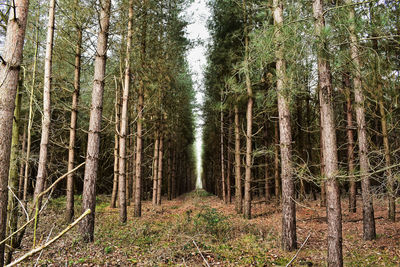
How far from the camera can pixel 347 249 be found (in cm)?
678

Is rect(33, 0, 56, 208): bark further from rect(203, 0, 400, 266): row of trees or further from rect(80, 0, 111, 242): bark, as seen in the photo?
rect(203, 0, 400, 266): row of trees

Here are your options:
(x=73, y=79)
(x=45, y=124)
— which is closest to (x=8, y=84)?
(x=45, y=124)

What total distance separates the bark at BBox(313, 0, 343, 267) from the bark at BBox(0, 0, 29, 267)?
5.09 metres

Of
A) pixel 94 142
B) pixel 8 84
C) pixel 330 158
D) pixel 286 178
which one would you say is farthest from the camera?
pixel 286 178

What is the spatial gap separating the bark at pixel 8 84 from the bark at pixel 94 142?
3440mm

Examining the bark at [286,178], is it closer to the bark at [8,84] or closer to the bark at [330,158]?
the bark at [330,158]

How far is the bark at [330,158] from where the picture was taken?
4.53 m

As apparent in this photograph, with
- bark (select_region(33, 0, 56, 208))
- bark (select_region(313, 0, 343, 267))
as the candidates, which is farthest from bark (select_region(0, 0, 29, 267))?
bark (select_region(313, 0, 343, 267))

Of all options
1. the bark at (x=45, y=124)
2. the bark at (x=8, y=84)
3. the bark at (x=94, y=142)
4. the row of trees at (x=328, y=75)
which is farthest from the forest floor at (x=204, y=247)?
the bark at (x=8, y=84)

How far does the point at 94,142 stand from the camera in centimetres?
678

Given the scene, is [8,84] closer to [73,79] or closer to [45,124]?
[45,124]

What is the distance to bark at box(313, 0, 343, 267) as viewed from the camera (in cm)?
453

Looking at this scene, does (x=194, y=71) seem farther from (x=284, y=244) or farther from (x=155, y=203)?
(x=284, y=244)

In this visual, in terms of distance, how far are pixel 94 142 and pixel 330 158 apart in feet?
20.1
